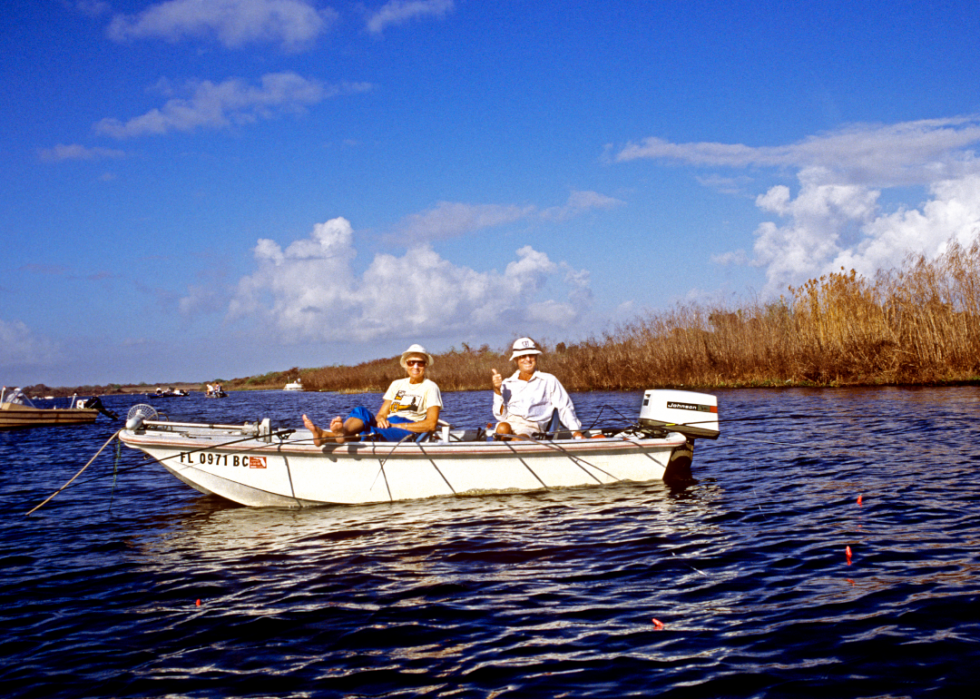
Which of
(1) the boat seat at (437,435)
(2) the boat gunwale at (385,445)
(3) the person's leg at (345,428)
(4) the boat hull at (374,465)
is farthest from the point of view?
(1) the boat seat at (437,435)

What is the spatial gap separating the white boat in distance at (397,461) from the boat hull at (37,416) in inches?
827

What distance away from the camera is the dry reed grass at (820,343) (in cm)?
2036

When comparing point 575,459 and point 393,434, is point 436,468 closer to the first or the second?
point 393,434

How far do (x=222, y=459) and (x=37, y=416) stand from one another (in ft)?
73.5

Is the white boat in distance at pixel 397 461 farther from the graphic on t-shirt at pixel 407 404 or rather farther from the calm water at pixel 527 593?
the graphic on t-shirt at pixel 407 404

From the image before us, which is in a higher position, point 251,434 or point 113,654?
point 251,434

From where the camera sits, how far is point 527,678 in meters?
4.09

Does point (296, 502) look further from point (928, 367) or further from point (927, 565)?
point (928, 367)

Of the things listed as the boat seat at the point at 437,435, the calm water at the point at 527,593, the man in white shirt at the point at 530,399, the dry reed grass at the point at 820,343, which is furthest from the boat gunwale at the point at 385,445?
the dry reed grass at the point at 820,343

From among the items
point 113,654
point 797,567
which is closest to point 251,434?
point 113,654

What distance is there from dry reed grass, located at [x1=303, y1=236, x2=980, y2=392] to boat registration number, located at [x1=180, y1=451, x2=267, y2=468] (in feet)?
65.3

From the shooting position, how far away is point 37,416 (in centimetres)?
2631

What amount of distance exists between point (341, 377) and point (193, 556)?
47722 mm

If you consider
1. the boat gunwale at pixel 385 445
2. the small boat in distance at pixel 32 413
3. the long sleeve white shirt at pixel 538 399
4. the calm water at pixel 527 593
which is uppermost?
the small boat in distance at pixel 32 413
